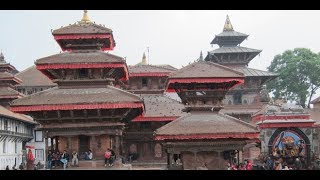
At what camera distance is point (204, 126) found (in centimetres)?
2316

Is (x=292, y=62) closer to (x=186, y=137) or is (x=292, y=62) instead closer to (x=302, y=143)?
(x=302, y=143)

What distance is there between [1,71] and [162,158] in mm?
25796

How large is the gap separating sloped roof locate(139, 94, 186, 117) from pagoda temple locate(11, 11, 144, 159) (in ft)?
15.7

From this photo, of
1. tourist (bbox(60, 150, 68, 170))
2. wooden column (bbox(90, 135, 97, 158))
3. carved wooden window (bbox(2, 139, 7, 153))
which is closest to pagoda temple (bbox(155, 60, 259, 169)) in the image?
wooden column (bbox(90, 135, 97, 158))

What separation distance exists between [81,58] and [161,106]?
872 cm

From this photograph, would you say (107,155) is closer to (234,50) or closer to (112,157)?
(112,157)

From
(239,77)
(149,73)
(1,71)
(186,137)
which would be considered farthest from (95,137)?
(1,71)

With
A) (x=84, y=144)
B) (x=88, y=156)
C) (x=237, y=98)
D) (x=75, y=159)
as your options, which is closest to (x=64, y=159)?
(x=75, y=159)

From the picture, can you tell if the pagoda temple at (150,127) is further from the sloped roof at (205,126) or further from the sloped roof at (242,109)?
the sloped roof at (242,109)

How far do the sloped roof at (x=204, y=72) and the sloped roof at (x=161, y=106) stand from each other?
6.24 meters

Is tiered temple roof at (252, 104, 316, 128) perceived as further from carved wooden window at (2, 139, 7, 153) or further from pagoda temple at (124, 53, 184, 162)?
carved wooden window at (2, 139, 7, 153)

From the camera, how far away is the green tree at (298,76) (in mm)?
72188

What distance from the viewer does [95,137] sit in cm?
2431

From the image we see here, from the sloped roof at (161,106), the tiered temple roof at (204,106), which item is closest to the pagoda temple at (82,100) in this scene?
the tiered temple roof at (204,106)
